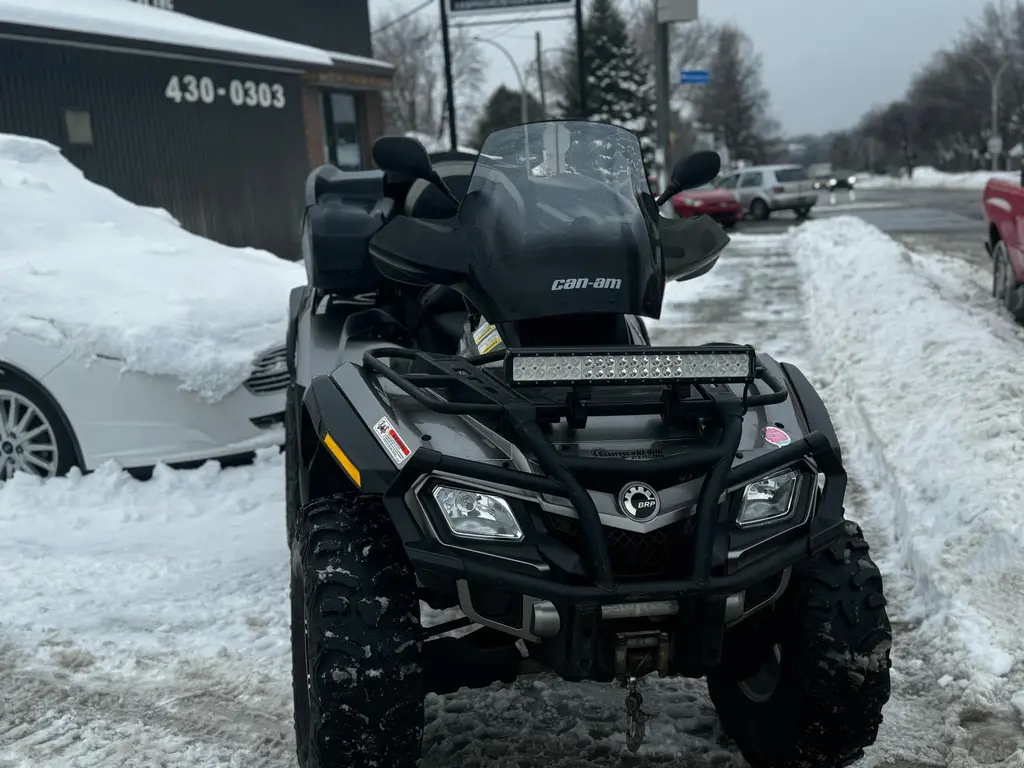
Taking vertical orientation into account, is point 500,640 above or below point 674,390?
below

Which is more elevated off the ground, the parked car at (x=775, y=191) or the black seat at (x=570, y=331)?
the parked car at (x=775, y=191)

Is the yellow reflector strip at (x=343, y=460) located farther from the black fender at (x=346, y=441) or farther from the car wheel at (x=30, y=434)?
the car wheel at (x=30, y=434)

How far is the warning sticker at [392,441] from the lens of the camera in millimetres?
2520

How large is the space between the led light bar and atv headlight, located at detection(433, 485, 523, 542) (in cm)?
28

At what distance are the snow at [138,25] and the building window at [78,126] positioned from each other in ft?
3.70

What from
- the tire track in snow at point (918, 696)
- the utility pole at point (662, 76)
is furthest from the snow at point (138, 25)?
the tire track in snow at point (918, 696)

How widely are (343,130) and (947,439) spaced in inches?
747

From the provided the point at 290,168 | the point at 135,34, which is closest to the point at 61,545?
the point at 135,34

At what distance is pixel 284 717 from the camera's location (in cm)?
339

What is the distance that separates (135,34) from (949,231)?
48.0ft

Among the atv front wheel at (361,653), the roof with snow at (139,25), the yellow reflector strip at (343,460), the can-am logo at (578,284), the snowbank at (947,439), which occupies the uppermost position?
the roof with snow at (139,25)

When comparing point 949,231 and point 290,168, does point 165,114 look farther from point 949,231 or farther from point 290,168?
point 949,231

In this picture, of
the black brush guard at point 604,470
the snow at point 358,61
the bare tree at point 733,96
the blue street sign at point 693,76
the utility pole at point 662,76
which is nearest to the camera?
the black brush guard at point 604,470

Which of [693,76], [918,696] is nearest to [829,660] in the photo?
[918,696]
